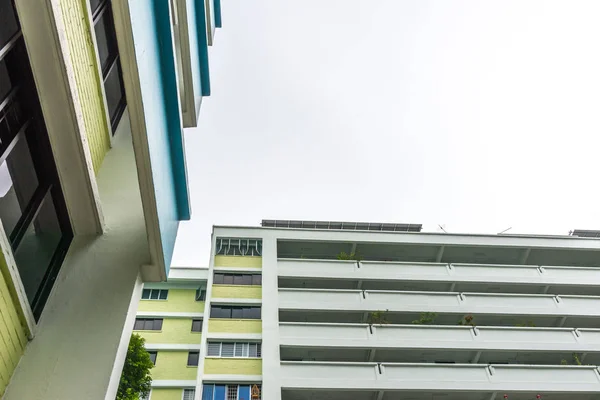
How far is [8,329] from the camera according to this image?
4027 mm

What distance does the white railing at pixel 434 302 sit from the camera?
21.2 meters

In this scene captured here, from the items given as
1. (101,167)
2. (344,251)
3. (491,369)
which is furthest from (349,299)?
(101,167)

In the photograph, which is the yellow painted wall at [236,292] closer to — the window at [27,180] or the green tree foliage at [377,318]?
the green tree foliage at [377,318]

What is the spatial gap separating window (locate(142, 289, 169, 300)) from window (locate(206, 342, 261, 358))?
23.2 feet

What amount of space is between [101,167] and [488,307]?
2004 centimetres

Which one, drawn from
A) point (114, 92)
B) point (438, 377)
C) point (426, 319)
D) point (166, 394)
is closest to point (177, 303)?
point (166, 394)

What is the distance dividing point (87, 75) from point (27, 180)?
1323mm

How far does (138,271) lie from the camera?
16.9ft

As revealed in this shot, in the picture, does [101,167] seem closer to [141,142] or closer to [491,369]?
[141,142]

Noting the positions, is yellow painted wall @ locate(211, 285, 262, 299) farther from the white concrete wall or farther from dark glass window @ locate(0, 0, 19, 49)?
dark glass window @ locate(0, 0, 19, 49)

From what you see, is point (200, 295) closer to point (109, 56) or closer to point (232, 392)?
point (232, 392)

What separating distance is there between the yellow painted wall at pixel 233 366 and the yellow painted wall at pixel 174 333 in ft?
16.7

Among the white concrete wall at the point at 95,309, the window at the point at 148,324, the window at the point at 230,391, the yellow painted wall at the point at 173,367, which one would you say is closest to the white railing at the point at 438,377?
the window at the point at 230,391

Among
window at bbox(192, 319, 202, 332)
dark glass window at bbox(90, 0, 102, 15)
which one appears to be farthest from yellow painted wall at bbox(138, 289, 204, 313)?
dark glass window at bbox(90, 0, 102, 15)
